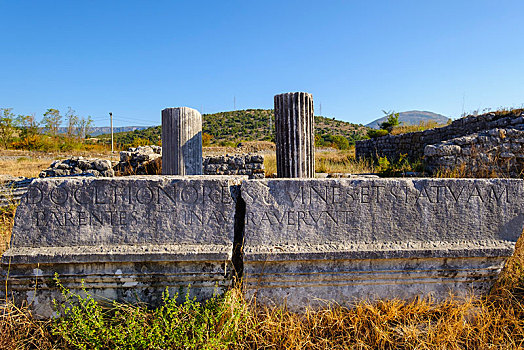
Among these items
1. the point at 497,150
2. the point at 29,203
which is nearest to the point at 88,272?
the point at 29,203

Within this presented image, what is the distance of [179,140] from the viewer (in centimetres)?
510

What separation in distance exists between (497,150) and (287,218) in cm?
786

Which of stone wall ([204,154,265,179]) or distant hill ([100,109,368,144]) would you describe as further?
distant hill ([100,109,368,144])

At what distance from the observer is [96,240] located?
2256mm

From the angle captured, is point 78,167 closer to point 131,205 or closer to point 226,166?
point 226,166

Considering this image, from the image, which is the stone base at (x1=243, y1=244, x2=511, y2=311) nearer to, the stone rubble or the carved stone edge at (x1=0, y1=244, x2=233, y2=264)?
the carved stone edge at (x1=0, y1=244, x2=233, y2=264)

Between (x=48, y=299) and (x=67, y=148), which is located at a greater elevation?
(x=67, y=148)

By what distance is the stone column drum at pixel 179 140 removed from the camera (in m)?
5.10

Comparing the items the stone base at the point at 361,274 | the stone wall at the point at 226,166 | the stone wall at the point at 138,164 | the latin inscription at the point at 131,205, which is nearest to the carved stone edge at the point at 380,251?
the stone base at the point at 361,274

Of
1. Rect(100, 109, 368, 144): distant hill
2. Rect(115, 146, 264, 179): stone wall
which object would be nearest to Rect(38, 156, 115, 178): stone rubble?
Rect(115, 146, 264, 179): stone wall

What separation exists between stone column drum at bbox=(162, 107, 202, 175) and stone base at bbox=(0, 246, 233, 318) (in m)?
3.01

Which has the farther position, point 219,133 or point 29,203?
point 219,133

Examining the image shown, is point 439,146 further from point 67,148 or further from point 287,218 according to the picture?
point 67,148

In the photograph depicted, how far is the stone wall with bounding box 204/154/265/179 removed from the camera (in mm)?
8195
